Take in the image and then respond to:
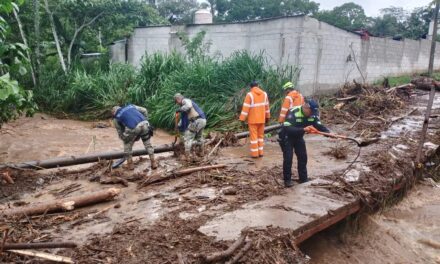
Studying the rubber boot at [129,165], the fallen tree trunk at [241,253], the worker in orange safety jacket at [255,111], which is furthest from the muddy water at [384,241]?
the rubber boot at [129,165]

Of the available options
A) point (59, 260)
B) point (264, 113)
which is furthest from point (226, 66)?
point (59, 260)

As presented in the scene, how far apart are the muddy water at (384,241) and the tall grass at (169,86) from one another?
558 cm

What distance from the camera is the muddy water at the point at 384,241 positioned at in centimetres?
550

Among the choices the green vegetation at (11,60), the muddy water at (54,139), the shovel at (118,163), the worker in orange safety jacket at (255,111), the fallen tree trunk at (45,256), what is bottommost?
the muddy water at (54,139)

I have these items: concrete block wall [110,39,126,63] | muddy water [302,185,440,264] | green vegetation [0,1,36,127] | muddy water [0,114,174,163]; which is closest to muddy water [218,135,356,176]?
muddy water [302,185,440,264]

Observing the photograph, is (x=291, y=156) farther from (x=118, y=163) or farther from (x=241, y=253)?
(x=118, y=163)

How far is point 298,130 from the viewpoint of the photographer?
614 cm

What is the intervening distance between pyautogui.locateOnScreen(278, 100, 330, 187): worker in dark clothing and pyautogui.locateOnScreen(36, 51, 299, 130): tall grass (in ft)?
16.3

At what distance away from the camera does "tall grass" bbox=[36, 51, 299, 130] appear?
466 inches

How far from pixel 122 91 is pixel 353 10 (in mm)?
37106

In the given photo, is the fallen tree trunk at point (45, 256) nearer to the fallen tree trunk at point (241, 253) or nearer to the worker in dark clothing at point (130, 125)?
the fallen tree trunk at point (241, 253)

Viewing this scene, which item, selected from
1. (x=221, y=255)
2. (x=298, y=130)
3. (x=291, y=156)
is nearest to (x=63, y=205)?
(x=221, y=255)

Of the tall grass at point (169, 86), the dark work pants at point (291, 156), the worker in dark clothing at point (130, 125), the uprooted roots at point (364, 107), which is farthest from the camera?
the tall grass at point (169, 86)

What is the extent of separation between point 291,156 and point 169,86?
7742 millimetres
